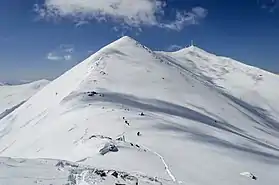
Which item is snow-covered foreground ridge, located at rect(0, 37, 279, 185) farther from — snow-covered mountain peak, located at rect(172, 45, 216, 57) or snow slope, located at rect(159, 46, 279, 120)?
snow-covered mountain peak, located at rect(172, 45, 216, 57)

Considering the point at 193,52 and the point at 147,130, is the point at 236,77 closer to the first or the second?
the point at 193,52

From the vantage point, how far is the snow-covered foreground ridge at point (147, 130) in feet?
73.4

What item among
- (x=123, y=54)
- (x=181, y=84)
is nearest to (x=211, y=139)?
(x=181, y=84)

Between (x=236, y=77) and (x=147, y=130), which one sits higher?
(x=236, y=77)

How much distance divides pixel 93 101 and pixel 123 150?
75.1 feet

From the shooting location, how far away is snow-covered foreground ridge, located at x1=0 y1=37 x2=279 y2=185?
22.4m

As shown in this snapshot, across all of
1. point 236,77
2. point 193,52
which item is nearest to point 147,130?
point 236,77

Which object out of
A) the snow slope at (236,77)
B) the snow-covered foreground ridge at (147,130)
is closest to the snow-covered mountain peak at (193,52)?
the snow slope at (236,77)

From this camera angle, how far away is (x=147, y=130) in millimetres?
31641

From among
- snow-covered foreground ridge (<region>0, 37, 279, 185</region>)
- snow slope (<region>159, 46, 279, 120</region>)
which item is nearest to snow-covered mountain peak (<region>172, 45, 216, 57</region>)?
snow slope (<region>159, 46, 279, 120</region>)

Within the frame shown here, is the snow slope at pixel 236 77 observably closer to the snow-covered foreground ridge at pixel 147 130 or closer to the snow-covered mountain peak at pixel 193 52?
the snow-covered mountain peak at pixel 193 52

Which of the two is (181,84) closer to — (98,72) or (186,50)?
(98,72)

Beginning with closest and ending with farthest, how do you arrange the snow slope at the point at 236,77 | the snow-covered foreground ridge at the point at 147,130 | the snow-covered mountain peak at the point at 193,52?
the snow-covered foreground ridge at the point at 147,130
the snow slope at the point at 236,77
the snow-covered mountain peak at the point at 193,52

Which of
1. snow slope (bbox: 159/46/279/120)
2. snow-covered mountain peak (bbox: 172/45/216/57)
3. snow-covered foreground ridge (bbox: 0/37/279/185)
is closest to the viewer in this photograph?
snow-covered foreground ridge (bbox: 0/37/279/185)
